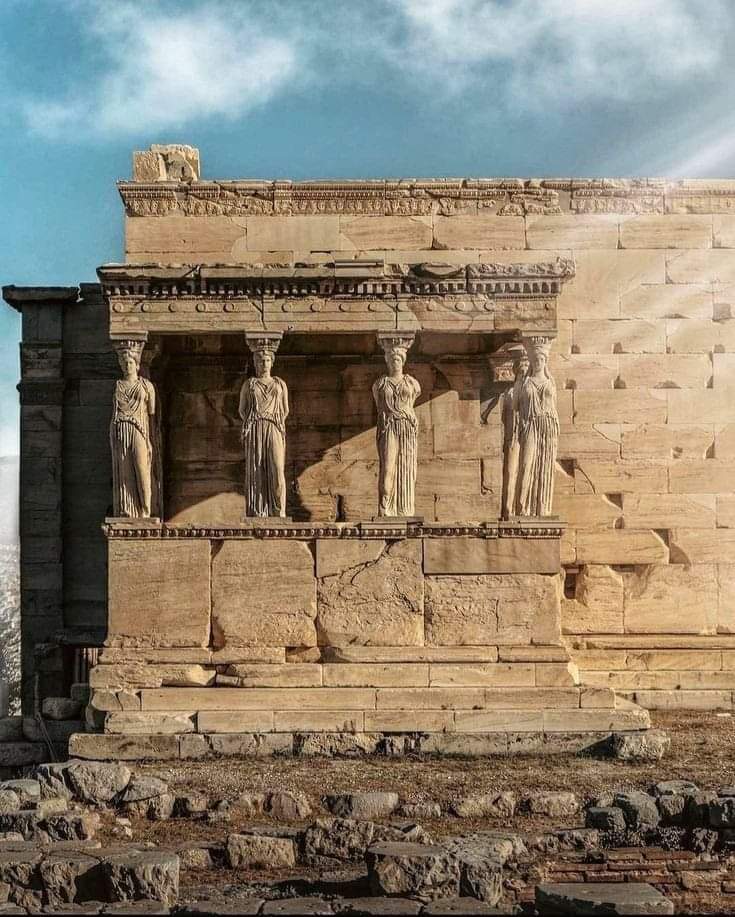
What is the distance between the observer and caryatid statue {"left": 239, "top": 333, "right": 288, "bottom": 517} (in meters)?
14.0

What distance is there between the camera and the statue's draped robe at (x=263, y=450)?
14.0m

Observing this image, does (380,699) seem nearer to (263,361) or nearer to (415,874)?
(263,361)

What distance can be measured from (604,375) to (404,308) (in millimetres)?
3052

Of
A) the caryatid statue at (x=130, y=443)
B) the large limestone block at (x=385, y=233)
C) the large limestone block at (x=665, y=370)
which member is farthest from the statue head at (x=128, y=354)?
the large limestone block at (x=665, y=370)

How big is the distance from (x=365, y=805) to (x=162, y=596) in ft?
13.0

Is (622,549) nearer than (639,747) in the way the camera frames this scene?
No

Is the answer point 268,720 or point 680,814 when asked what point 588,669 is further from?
point 680,814

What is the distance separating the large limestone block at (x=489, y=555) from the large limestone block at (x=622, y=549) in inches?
81.0

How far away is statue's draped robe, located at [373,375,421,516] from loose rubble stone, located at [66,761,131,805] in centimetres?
371

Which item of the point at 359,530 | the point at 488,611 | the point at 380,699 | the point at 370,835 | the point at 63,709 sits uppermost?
the point at 359,530

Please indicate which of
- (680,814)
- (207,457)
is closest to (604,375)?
(207,457)

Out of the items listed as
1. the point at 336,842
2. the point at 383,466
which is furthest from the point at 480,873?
the point at 383,466

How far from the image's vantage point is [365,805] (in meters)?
10.7

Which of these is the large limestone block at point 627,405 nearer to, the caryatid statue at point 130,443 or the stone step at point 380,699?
the stone step at point 380,699
